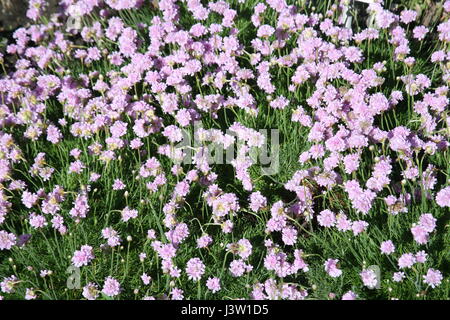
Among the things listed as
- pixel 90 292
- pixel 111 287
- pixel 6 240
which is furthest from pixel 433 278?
pixel 6 240

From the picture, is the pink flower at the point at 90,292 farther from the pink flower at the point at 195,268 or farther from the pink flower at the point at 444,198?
the pink flower at the point at 444,198

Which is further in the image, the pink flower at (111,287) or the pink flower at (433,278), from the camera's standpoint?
the pink flower at (111,287)

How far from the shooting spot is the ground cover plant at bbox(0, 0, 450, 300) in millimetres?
2906

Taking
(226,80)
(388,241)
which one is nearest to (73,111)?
(226,80)

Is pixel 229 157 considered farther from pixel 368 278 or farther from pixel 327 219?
pixel 368 278

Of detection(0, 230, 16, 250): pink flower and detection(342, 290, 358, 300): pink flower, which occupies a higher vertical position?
detection(0, 230, 16, 250): pink flower

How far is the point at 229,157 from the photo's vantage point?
346 centimetres

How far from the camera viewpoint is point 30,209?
131 inches

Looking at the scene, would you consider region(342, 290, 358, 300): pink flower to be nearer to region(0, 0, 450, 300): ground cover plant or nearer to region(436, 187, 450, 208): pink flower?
region(0, 0, 450, 300): ground cover plant

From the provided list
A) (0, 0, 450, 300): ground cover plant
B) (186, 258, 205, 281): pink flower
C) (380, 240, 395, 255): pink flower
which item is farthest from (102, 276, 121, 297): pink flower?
(380, 240, 395, 255): pink flower

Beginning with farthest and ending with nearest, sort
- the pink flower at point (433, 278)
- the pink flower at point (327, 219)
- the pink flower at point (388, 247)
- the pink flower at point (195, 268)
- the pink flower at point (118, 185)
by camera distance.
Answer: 1. the pink flower at point (118, 185)
2. the pink flower at point (327, 219)
3. the pink flower at point (195, 268)
4. the pink flower at point (388, 247)
5. the pink flower at point (433, 278)

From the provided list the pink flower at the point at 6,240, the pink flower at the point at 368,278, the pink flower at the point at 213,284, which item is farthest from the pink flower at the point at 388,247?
the pink flower at the point at 6,240

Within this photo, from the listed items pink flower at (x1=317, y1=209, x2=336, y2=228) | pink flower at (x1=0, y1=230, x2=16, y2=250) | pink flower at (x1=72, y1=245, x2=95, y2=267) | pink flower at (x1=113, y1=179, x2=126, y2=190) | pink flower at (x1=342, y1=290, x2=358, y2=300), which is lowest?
pink flower at (x1=342, y1=290, x2=358, y2=300)

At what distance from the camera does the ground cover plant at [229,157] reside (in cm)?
291
